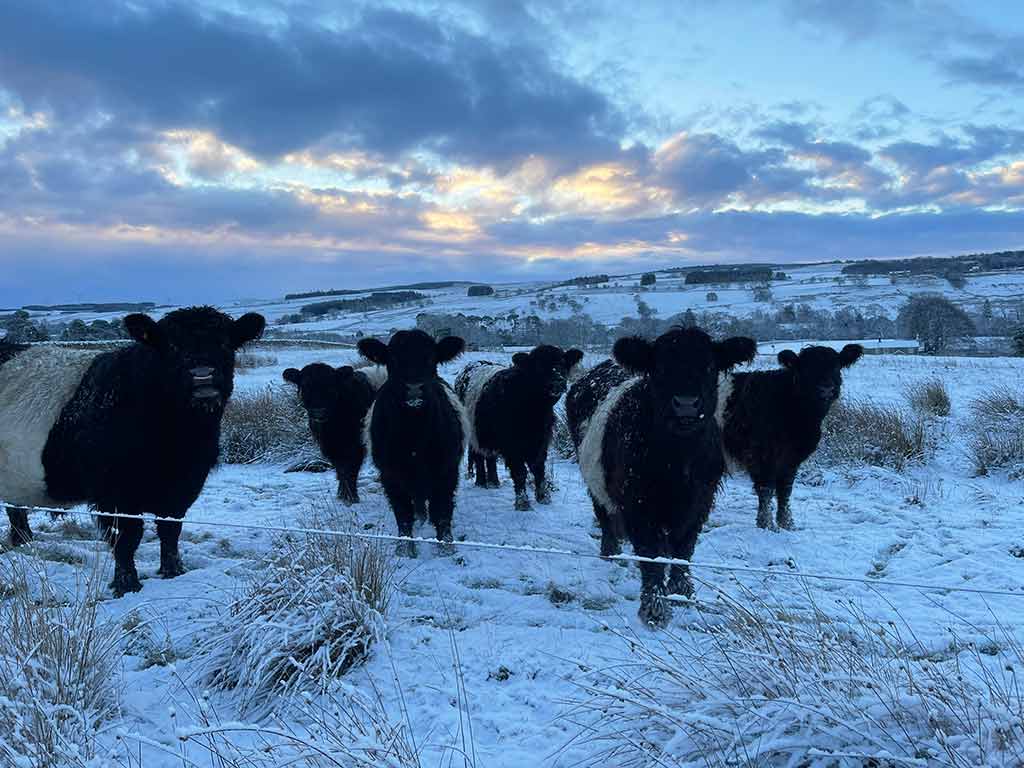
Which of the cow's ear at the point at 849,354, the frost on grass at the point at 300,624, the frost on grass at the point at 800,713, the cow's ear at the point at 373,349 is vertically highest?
the cow's ear at the point at 373,349

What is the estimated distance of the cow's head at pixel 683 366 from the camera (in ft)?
13.4

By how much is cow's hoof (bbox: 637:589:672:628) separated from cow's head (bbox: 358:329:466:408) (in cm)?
260

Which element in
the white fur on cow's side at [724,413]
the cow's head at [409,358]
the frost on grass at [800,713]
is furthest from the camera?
the white fur on cow's side at [724,413]

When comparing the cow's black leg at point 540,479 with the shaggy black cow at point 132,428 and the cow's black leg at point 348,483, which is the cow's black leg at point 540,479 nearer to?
the cow's black leg at point 348,483

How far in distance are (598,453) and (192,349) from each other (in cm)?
347

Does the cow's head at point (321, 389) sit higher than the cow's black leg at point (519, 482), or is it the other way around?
the cow's head at point (321, 389)

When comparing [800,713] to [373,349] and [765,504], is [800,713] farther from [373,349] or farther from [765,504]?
[765,504]

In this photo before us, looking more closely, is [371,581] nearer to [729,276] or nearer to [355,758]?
[355,758]

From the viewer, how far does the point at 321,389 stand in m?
→ 8.07

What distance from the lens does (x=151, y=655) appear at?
3678 millimetres

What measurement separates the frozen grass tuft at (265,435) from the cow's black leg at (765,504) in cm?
750

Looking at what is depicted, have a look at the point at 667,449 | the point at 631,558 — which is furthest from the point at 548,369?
the point at 631,558

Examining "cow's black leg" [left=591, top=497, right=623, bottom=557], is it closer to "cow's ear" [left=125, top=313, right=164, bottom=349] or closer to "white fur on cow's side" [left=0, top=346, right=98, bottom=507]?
"cow's ear" [left=125, top=313, right=164, bottom=349]

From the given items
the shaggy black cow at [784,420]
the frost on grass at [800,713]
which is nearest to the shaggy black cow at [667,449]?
the frost on grass at [800,713]
